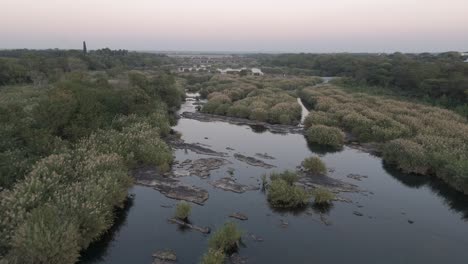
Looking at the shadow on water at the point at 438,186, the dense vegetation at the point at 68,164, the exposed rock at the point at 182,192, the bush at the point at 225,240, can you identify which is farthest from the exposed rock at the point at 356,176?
the dense vegetation at the point at 68,164

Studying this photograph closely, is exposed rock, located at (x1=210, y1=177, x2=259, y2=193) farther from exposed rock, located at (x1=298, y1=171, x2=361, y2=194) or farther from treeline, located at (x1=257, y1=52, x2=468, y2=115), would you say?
treeline, located at (x1=257, y1=52, x2=468, y2=115)

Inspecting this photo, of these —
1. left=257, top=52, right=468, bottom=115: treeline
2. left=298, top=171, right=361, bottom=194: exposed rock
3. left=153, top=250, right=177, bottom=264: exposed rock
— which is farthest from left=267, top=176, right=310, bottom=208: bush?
left=257, top=52, right=468, bottom=115: treeline

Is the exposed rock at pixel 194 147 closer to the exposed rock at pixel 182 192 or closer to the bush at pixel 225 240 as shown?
the exposed rock at pixel 182 192

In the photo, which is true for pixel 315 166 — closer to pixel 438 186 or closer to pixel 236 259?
pixel 438 186

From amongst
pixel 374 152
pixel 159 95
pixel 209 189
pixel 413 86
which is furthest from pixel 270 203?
pixel 413 86

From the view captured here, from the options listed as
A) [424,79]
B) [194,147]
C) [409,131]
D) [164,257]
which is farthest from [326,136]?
[424,79]

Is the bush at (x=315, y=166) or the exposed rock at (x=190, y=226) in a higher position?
the bush at (x=315, y=166)
